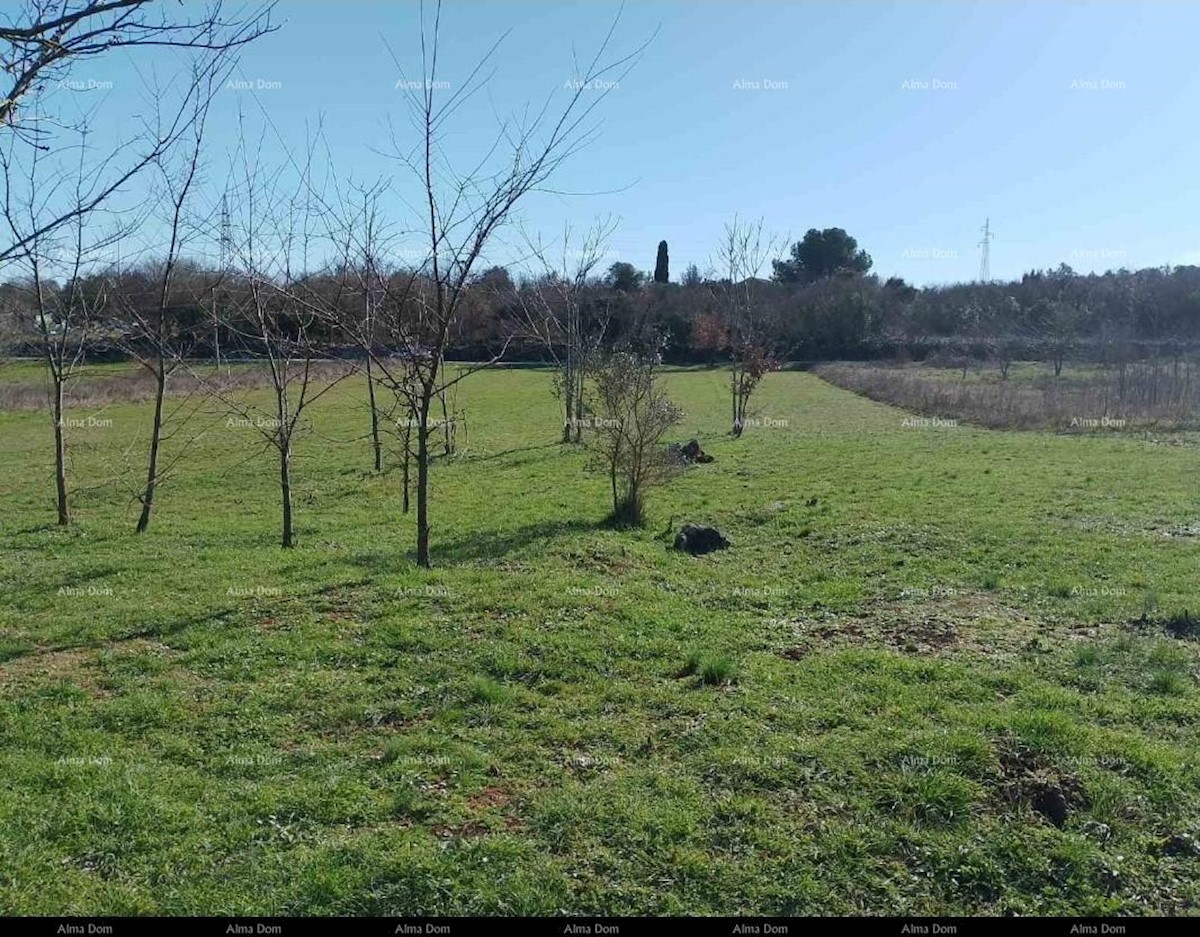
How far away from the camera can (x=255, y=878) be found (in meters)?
3.24

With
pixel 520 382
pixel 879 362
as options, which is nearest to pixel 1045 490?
pixel 520 382

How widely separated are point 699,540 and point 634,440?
77.6 inches

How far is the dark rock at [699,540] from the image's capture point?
9.48m

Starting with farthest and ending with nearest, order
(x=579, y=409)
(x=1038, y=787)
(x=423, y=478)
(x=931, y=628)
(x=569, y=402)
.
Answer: (x=569, y=402)
(x=579, y=409)
(x=423, y=478)
(x=931, y=628)
(x=1038, y=787)

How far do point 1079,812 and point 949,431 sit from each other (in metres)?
19.9

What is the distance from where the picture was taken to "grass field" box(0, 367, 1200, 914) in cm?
326

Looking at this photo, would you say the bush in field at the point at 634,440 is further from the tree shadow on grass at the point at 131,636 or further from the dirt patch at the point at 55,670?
the dirt patch at the point at 55,670

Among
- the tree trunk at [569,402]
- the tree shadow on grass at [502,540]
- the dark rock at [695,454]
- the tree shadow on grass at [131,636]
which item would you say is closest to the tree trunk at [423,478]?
the tree shadow on grass at [502,540]

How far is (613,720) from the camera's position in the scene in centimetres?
482

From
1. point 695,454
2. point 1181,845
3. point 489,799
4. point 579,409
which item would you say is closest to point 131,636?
point 489,799

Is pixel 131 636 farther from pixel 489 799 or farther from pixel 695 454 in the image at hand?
pixel 695 454

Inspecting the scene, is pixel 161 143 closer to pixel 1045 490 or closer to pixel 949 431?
pixel 1045 490
